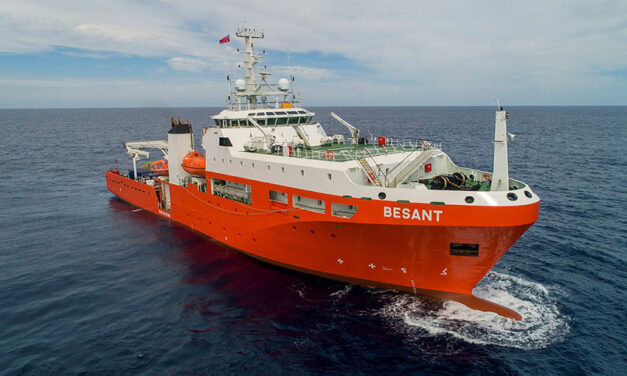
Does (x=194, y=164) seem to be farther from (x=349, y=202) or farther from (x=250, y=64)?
(x=349, y=202)

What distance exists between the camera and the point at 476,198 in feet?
43.3

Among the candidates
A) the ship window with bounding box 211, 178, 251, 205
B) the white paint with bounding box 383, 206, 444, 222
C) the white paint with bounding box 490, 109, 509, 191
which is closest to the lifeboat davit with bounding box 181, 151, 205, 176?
the ship window with bounding box 211, 178, 251, 205

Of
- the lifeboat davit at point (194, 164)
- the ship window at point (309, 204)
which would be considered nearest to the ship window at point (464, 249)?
the ship window at point (309, 204)

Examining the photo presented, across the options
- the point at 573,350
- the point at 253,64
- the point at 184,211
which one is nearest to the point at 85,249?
the point at 184,211

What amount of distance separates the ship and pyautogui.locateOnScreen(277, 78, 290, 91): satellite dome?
0.21ft

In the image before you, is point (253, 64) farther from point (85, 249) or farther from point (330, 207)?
point (85, 249)

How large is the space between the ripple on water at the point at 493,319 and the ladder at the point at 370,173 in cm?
513

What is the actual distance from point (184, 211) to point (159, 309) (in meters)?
10.8

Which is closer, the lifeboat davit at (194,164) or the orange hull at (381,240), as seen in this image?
the orange hull at (381,240)

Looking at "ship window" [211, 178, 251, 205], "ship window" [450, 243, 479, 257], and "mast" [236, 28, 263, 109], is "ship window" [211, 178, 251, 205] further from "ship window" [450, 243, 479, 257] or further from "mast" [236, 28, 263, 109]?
"ship window" [450, 243, 479, 257]

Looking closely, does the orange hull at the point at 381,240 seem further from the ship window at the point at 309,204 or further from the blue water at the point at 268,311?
the blue water at the point at 268,311

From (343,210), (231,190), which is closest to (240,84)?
(231,190)

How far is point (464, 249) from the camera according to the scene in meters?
14.4

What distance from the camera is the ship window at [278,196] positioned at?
18469 mm
